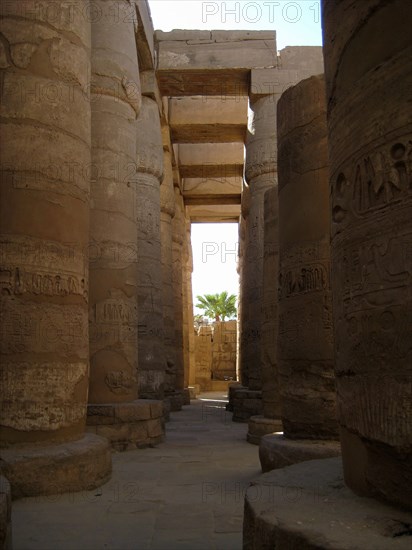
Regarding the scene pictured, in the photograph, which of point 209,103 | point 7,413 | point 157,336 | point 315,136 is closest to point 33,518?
point 7,413

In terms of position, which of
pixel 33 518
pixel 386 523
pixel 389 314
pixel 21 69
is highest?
pixel 21 69

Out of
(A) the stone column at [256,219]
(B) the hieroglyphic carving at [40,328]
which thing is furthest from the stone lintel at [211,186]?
(B) the hieroglyphic carving at [40,328]

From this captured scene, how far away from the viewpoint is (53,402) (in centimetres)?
498

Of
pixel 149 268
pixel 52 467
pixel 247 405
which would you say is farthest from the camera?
pixel 247 405

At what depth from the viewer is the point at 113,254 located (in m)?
7.71

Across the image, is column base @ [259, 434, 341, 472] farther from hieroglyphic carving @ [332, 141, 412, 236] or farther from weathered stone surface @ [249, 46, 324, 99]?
weathered stone surface @ [249, 46, 324, 99]

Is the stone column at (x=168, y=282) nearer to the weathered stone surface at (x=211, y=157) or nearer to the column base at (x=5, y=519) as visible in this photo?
the weathered stone surface at (x=211, y=157)

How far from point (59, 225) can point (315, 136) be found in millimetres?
2514

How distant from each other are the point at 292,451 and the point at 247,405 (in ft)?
22.6

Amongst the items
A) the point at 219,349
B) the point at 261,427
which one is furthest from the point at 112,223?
the point at 219,349

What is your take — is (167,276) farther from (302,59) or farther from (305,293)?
(305,293)

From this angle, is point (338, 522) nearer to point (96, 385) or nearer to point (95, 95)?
→ point (96, 385)

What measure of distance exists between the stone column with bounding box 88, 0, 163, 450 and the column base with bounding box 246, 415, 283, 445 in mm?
1320

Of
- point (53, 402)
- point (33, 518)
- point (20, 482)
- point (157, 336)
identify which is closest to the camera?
point (33, 518)
